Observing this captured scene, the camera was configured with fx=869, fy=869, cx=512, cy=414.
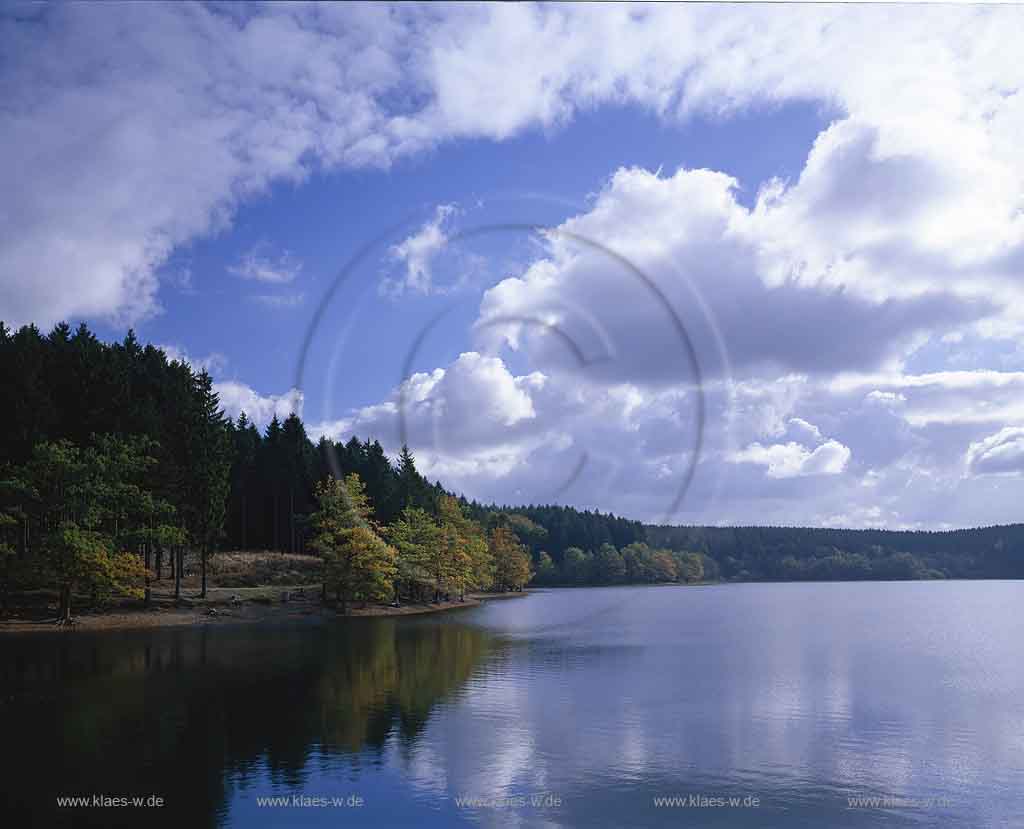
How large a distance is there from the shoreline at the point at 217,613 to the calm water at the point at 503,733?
6.77 metres

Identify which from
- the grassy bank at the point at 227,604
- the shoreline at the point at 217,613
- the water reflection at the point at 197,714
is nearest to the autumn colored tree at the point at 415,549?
the grassy bank at the point at 227,604

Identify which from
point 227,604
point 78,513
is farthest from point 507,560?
point 78,513

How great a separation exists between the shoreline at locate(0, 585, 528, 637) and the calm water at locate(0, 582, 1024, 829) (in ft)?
22.2

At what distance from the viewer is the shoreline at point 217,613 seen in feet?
199

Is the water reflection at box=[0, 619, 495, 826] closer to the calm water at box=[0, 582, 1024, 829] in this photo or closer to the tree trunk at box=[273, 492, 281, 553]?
the calm water at box=[0, 582, 1024, 829]

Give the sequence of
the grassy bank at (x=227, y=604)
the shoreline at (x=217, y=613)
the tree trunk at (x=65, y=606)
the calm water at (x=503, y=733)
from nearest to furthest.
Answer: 1. the calm water at (x=503, y=733)
2. the shoreline at (x=217, y=613)
3. the tree trunk at (x=65, y=606)
4. the grassy bank at (x=227, y=604)

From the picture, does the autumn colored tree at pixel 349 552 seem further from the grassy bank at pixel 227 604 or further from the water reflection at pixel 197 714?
the water reflection at pixel 197 714

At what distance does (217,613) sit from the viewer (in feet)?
236

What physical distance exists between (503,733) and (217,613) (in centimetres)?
4973

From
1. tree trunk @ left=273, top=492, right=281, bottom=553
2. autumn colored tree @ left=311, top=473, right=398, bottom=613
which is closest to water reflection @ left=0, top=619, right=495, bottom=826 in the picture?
autumn colored tree @ left=311, top=473, right=398, bottom=613

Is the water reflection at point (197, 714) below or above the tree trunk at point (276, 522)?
below

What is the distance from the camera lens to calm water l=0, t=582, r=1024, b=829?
21109mm

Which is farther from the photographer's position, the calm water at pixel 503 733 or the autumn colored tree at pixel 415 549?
the autumn colored tree at pixel 415 549

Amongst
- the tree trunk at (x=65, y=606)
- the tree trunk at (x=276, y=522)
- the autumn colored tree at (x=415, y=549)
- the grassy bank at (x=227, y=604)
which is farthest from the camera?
the tree trunk at (x=276, y=522)
